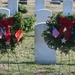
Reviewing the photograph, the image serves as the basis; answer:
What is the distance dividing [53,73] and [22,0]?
1554 centimetres

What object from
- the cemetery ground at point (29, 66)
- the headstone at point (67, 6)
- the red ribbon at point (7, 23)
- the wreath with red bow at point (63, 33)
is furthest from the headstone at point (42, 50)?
the headstone at point (67, 6)

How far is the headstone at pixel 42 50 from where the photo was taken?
885cm

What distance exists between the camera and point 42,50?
354 inches

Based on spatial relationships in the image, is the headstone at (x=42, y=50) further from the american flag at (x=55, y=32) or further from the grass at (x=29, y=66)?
the american flag at (x=55, y=32)

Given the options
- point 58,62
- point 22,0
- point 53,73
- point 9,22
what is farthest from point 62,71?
point 22,0

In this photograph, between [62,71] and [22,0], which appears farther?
[22,0]

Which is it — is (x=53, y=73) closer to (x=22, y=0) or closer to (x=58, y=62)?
(x=58, y=62)

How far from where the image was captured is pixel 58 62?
9.22 m

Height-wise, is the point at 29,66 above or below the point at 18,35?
below

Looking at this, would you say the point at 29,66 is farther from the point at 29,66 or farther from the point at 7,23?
the point at 7,23

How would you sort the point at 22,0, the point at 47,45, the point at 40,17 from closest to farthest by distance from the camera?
the point at 47,45
the point at 40,17
the point at 22,0

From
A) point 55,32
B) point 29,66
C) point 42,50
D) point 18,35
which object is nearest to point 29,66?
point 29,66

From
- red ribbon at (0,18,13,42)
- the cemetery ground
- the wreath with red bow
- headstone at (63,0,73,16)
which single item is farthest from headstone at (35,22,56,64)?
headstone at (63,0,73,16)

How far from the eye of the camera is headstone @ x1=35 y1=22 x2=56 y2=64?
8852 mm
